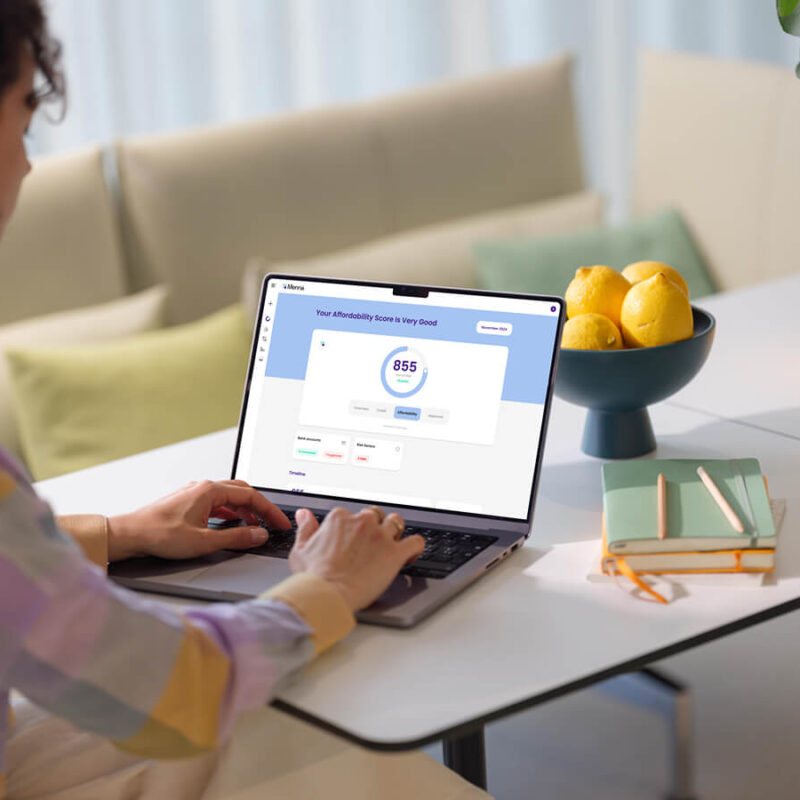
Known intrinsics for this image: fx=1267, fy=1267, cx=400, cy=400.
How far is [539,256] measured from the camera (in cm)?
275

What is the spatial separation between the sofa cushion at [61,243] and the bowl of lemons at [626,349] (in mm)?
1286

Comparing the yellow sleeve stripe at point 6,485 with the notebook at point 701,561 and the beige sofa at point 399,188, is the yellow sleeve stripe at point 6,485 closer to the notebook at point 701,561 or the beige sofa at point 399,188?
the notebook at point 701,561

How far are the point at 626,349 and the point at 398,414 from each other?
0.87 feet

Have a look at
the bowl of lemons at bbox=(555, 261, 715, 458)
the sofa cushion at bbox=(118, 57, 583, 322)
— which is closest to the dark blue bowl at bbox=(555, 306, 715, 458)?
the bowl of lemons at bbox=(555, 261, 715, 458)

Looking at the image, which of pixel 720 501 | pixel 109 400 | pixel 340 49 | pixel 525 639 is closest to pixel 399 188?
pixel 340 49

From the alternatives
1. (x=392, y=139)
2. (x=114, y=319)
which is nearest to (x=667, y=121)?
(x=392, y=139)

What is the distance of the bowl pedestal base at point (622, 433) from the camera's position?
1442 millimetres

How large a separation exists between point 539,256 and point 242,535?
1647mm

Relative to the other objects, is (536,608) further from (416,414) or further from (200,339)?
(200,339)

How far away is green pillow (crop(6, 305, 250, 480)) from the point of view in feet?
7.18

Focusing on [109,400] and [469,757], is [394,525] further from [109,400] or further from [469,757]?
[109,400]

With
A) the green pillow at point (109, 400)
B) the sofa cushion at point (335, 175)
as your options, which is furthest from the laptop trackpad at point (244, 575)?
the sofa cushion at point (335, 175)

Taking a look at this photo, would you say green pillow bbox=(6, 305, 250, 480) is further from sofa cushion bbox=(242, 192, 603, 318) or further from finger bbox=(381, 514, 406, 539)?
finger bbox=(381, 514, 406, 539)

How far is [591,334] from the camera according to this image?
1384 millimetres
